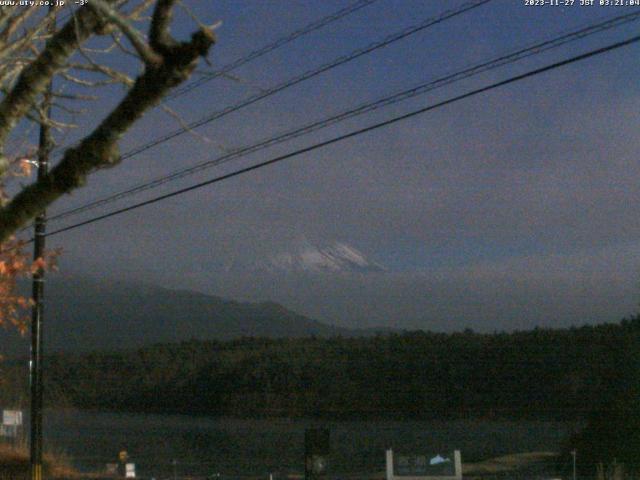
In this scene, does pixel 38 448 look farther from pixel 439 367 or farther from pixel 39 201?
pixel 439 367

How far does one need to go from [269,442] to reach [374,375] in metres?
8.10

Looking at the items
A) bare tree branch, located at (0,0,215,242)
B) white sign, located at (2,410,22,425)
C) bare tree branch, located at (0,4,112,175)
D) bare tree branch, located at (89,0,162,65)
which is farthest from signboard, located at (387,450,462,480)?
bare tree branch, located at (89,0,162,65)

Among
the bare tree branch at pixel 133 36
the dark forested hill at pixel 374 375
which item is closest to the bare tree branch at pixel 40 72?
the bare tree branch at pixel 133 36

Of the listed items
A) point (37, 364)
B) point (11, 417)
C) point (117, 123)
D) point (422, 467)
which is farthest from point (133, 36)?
point (11, 417)

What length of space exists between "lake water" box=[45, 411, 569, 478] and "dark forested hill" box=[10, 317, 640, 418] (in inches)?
44.8

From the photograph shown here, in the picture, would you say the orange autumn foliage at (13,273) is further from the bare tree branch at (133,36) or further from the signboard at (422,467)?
the signboard at (422,467)

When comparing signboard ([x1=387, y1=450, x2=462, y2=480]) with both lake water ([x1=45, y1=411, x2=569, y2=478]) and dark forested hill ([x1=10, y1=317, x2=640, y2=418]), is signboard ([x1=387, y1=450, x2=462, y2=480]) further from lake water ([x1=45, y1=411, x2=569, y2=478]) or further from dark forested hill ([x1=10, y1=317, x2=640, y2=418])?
dark forested hill ([x1=10, y1=317, x2=640, y2=418])

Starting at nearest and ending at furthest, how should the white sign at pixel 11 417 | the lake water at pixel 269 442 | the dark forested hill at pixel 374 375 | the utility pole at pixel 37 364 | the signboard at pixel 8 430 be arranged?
the utility pole at pixel 37 364 → the white sign at pixel 11 417 → the signboard at pixel 8 430 → the lake water at pixel 269 442 → the dark forested hill at pixel 374 375

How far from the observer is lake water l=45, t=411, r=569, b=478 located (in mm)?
28625

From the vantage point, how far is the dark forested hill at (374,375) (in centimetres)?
3478

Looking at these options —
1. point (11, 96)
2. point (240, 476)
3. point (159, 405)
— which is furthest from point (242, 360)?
point (11, 96)

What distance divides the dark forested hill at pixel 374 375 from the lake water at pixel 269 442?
114 centimetres

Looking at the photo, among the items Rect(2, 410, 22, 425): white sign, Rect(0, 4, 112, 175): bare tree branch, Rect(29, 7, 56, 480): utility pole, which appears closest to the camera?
Rect(0, 4, 112, 175): bare tree branch

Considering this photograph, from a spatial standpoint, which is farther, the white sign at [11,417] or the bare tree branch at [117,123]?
the white sign at [11,417]
